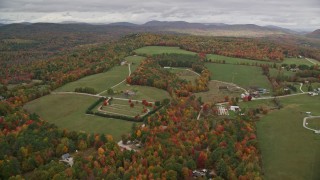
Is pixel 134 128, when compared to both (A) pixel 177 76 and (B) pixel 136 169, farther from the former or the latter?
(A) pixel 177 76

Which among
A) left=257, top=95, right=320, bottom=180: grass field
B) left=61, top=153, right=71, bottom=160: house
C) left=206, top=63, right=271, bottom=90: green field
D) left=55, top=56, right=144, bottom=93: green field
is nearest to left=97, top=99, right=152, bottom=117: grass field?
left=55, top=56, right=144, bottom=93: green field

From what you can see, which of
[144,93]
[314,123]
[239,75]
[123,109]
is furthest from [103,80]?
[314,123]

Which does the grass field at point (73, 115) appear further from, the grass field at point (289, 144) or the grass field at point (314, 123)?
the grass field at point (314, 123)

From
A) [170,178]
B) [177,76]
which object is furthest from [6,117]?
[177,76]

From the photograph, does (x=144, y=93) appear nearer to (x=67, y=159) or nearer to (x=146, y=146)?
(x=146, y=146)

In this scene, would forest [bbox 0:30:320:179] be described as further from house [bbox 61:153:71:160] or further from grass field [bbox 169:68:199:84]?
grass field [bbox 169:68:199:84]

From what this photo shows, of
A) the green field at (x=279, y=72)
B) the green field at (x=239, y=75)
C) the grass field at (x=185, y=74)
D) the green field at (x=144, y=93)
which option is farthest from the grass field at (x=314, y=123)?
the green field at (x=279, y=72)
